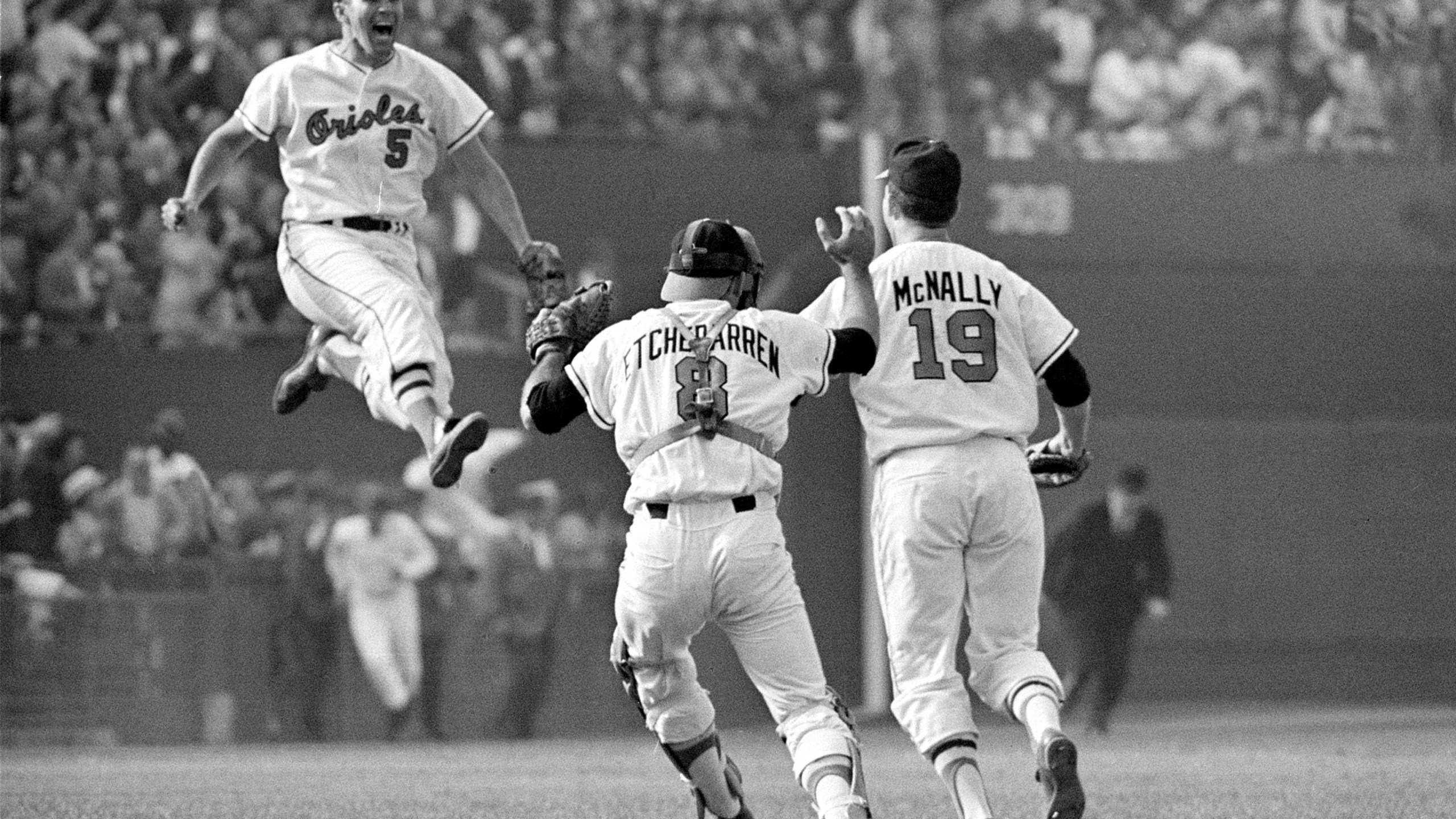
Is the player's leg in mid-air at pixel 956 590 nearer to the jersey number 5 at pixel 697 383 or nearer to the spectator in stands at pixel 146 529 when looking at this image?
the jersey number 5 at pixel 697 383

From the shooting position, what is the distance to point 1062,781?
22.7ft

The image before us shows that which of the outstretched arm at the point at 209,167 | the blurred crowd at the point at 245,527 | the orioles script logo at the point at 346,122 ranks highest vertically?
the orioles script logo at the point at 346,122

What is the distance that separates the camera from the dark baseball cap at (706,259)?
709 centimetres

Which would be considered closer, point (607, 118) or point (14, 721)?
point (14, 721)

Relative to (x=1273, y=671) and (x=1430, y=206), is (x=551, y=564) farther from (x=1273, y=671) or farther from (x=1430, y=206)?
(x=1430, y=206)

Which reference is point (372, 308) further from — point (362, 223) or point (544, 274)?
point (544, 274)

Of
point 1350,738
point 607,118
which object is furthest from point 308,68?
point 1350,738

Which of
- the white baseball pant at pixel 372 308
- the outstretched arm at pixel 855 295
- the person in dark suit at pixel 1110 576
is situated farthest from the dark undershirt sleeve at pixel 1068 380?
the person in dark suit at pixel 1110 576

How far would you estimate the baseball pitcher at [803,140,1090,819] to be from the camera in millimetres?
7340

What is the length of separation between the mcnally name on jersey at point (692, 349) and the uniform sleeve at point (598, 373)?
0.08m

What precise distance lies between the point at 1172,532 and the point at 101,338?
8.81 m

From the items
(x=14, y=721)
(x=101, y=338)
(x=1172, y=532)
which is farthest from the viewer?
(x=1172, y=532)

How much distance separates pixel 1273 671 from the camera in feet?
61.8

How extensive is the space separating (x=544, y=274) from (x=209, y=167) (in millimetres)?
1411
